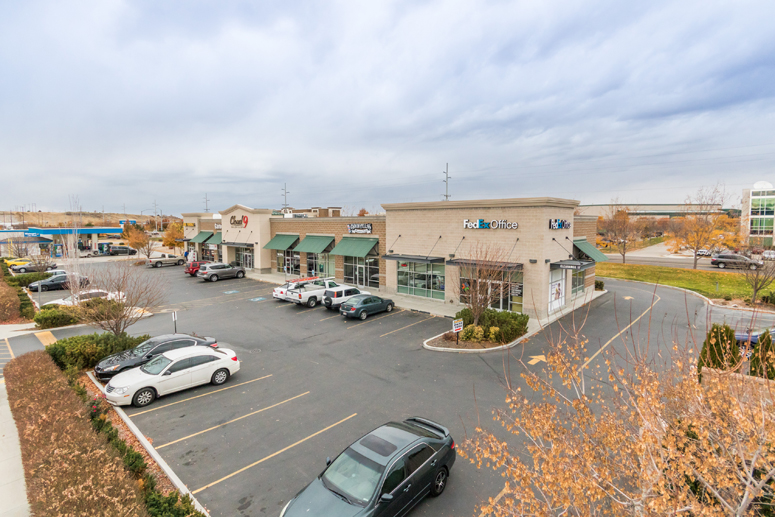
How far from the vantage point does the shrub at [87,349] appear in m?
14.6

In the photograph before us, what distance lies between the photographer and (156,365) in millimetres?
12750

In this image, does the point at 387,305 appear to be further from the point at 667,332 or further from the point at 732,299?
the point at 732,299

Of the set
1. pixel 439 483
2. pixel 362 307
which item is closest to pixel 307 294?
pixel 362 307

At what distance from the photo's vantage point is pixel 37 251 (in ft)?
194

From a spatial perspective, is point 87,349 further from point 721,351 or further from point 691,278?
point 691,278

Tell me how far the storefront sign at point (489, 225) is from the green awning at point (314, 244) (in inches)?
555

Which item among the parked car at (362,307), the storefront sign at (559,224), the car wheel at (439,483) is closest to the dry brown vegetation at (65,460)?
the car wheel at (439,483)

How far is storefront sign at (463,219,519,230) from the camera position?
2242cm

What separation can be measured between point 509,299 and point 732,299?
17460 millimetres

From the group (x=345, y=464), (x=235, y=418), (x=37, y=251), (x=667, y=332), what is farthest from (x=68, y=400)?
(x=37, y=251)

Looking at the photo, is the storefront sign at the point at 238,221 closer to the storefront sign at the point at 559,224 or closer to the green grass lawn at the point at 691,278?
the storefront sign at the point at 559,224

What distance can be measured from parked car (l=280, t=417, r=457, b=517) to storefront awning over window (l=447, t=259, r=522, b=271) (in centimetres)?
1164

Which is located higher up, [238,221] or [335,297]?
[238,221]

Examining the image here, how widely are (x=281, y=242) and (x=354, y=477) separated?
33.1 meters
